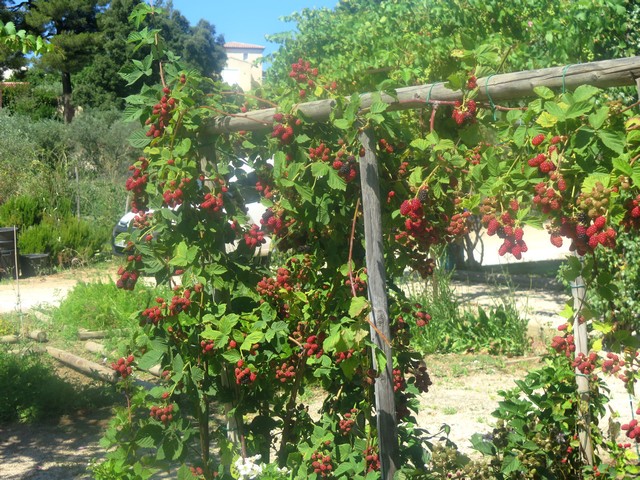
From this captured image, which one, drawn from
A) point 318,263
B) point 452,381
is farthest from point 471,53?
point 452,381

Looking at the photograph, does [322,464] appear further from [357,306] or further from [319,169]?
[319,169]

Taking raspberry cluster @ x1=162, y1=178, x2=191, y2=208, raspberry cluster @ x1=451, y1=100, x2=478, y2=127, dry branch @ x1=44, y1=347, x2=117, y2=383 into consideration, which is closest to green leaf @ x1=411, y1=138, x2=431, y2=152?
raspberry cluster @ x1=451, y1=100, x2=478, y2=127

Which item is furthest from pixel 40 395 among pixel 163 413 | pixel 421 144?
pixel 421 144

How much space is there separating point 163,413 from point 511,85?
210 centimetres

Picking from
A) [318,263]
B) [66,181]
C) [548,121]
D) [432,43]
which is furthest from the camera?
[66,181]

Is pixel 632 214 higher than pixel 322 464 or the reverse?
higher

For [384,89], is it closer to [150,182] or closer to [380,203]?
[380,203]

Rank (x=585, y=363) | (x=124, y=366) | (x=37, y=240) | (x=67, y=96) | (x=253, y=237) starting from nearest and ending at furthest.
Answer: (x=585, y=363) < (x=253, y=237) < (x=124, y=366) < (x=37, y=240) < (x=67, y=96)

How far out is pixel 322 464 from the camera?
10.9 feet

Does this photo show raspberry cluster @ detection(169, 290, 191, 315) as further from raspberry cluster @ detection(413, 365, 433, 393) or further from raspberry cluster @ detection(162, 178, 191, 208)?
raspberry cluster @ detection(413, 365, 433, 393)

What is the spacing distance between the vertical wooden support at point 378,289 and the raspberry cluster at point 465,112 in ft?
1.21

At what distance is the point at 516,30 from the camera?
31.7 ft

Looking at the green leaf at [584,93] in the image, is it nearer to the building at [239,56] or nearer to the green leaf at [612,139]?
the green leaf at [612,139]

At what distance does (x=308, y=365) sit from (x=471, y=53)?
1.61 meters
